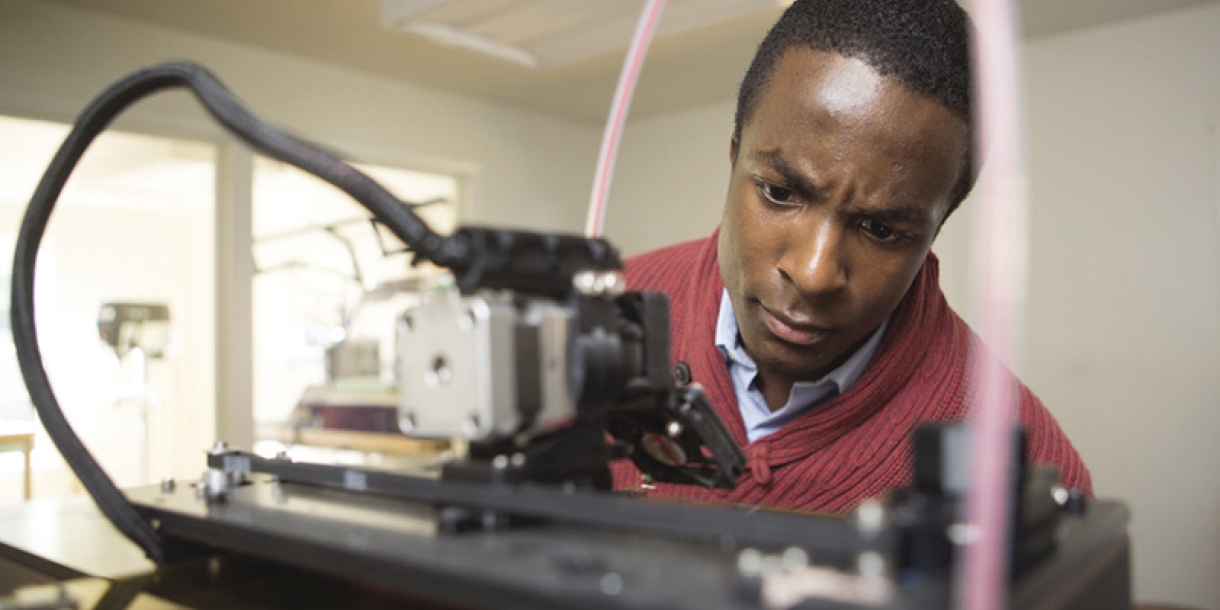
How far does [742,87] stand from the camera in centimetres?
102

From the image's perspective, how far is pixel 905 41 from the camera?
788mm

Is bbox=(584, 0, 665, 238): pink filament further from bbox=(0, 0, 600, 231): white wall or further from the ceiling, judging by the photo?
the ceiling

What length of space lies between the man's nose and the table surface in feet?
1.76

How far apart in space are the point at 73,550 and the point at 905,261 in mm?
693

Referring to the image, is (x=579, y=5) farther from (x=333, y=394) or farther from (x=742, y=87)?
(x=333, y=394)

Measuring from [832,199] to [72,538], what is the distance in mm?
624

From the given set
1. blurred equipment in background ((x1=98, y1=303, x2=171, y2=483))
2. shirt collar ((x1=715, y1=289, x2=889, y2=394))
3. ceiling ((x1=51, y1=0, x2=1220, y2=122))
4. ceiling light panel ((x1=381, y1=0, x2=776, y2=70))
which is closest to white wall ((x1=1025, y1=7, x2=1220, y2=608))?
ceiling ((x1=51, y1=0, x2=1220, y2=122))

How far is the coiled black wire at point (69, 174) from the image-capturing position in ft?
1.46

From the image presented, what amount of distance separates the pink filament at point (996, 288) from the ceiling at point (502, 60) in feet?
8.72

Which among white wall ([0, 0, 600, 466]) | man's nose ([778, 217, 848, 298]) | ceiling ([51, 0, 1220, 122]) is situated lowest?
man's nose ([778, 217, 848, 298])

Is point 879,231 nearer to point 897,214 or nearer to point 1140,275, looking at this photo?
point 897,214

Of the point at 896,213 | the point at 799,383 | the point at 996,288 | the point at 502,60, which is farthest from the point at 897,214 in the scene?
the point at 502,60

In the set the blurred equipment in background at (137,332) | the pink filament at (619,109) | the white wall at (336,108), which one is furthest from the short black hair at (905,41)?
the blurred equipment in background at (137,332)

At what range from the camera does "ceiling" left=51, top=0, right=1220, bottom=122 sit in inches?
129
